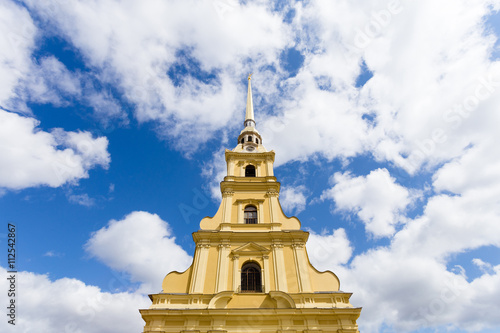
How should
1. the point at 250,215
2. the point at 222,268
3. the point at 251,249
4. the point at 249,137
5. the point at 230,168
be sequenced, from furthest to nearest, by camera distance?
the point at 249,137, the point at 230,168, the point at 250,215, the point at 251,249, the point at 222,268

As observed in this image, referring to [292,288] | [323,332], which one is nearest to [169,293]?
[292,288]

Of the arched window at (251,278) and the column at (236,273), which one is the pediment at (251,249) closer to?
the column at (236,273)

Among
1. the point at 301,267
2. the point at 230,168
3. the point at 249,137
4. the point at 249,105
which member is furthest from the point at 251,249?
the point at 249,105

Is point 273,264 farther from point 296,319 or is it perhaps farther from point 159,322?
point 159,322

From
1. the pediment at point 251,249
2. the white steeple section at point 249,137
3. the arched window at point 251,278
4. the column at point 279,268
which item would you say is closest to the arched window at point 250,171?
the white steeple section at point 249,137

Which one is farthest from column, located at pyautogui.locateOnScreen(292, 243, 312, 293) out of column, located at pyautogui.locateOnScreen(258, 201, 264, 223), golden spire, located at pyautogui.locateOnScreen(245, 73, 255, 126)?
golden spire, located at pyautogui.locateOnScreen(245, 73, 255, 126)

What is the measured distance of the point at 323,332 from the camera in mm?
15531

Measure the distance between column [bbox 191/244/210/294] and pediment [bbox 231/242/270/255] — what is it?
190cm

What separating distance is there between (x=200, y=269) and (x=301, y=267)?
632cm

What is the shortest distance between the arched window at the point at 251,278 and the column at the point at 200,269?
2.44 meters

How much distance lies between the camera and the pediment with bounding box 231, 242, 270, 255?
19.1 m

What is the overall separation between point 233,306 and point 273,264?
11.7ft

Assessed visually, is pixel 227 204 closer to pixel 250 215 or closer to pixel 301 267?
pixel 250 215

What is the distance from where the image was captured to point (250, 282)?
59.6 feet
